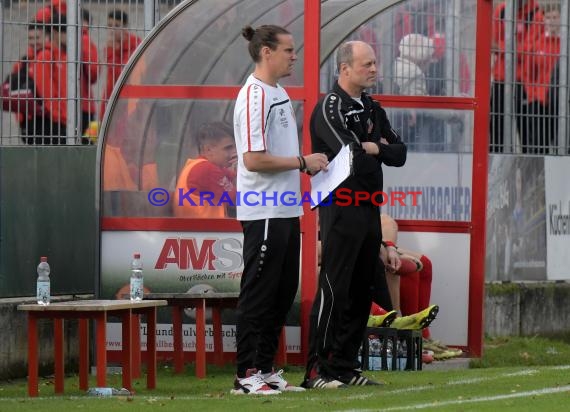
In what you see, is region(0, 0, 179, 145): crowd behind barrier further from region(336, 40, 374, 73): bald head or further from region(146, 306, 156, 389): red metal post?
region(336, 40, 374, 73): bald head

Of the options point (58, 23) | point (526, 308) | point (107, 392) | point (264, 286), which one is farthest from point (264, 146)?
point (526, 308)

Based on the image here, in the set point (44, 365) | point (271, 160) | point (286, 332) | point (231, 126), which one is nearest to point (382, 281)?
point (286, 332)

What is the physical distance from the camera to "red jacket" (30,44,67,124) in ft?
44.9

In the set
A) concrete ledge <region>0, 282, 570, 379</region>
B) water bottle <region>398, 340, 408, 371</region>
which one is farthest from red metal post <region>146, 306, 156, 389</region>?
concrete ledge <region>0, 282, 570, 379</region>

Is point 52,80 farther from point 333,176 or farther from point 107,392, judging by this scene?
point 333,176

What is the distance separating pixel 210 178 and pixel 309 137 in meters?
0.91

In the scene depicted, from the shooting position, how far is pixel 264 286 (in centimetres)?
980

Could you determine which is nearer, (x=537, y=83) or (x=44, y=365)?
(x=44, y=365)

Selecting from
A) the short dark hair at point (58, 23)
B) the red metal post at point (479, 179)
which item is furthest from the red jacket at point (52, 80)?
the red metal post at point (479, 179)

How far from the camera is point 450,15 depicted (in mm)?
13742

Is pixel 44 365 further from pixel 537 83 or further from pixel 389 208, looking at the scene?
pixel 537 83

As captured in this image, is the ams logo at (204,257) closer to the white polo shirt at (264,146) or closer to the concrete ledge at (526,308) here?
the white polo shirt at (264,146)

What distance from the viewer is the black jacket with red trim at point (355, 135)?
9961 mm

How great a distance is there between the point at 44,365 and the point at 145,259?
114cm
